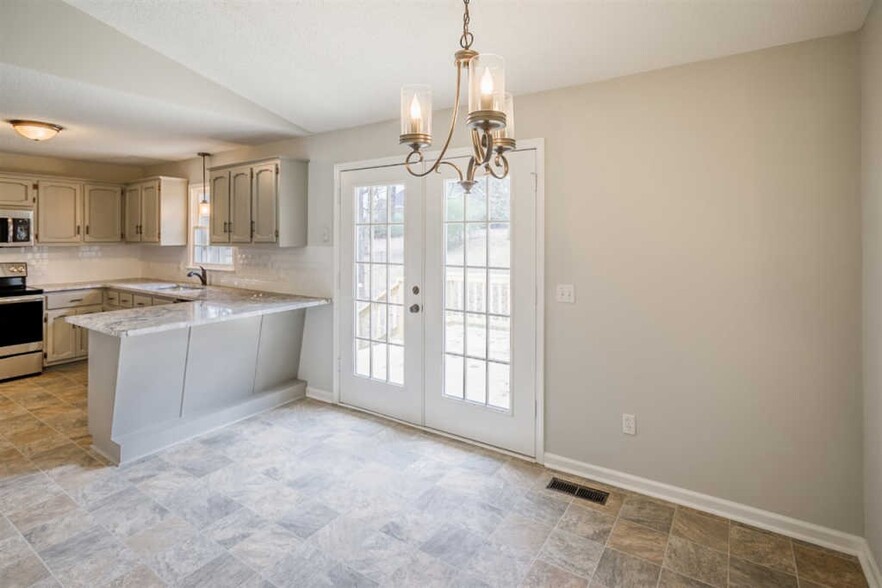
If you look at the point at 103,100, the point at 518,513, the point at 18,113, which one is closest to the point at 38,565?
the point at 518,513

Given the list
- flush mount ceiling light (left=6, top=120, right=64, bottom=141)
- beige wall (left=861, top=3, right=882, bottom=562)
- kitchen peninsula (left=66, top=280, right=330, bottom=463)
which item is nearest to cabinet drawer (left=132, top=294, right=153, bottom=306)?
kitchen peninsula (left=66, top=280, right=330, bottom=463)

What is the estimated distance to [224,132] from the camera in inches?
159

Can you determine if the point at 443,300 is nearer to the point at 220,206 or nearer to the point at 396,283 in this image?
the point at 396,283

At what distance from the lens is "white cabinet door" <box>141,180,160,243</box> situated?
5.40m

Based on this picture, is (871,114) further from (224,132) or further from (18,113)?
(18,113)

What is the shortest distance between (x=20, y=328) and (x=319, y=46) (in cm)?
439

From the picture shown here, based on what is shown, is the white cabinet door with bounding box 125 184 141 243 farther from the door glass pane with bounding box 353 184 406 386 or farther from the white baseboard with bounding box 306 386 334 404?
the door glass pane with bounding box 353 184 406 386

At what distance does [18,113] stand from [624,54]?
4.10 m

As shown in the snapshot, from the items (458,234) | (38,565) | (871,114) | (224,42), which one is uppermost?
(224,42)

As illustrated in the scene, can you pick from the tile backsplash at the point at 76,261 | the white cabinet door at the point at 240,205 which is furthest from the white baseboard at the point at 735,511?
the tile backsplash at the point at 76,261

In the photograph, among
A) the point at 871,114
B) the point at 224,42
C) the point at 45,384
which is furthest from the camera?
the point at 45,384

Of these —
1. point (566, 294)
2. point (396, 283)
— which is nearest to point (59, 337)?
point (396, 283)

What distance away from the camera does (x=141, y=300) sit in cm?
511

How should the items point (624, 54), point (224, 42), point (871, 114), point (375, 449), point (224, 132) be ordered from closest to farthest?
1. point (871, 114)
2. point (624, 54)
3. point (224, 42)
4. point (375, 449)
5. point (224, 132)
